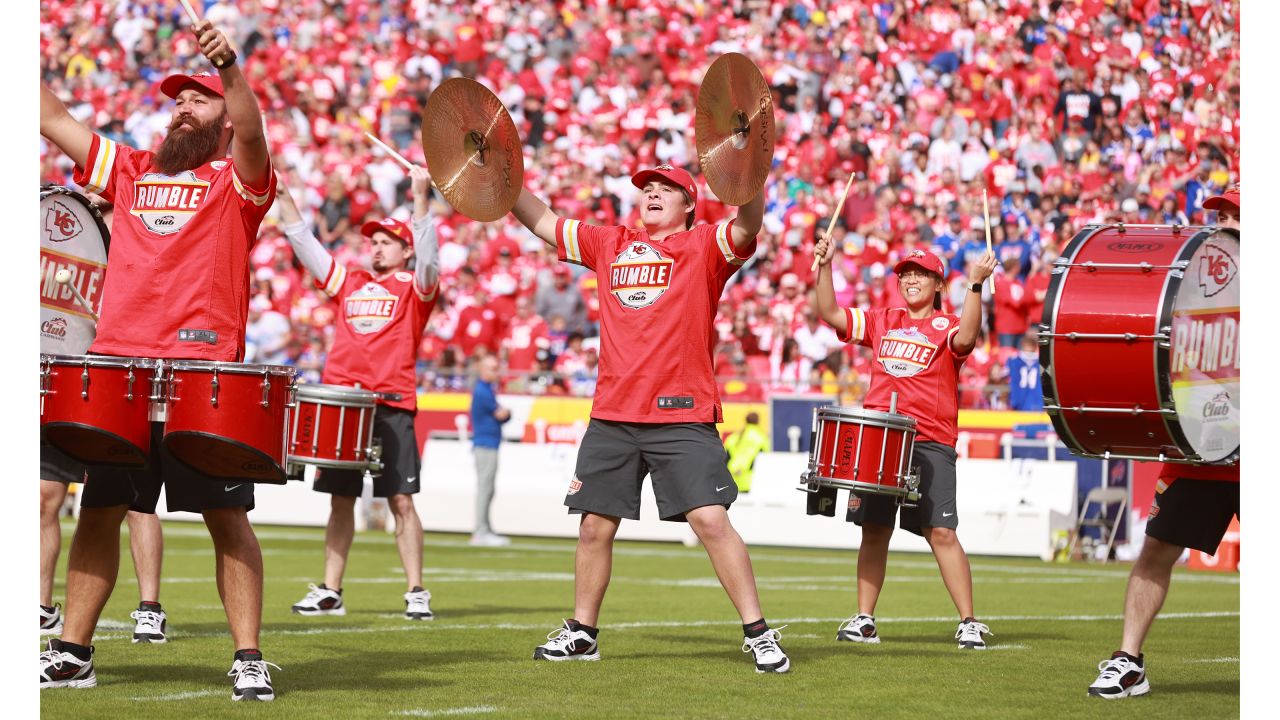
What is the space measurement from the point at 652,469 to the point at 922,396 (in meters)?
2.15

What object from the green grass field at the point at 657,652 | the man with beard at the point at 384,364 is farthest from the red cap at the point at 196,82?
the man with beard at the point at 384,364

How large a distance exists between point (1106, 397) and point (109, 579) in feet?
12.2

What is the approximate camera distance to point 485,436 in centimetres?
1744

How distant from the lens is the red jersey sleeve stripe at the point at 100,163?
20.4 feet

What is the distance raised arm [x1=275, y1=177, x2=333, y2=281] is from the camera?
900cm

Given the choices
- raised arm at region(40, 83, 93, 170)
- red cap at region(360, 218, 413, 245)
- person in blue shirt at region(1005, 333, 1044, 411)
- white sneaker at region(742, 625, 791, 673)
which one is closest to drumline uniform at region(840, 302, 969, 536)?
white sneaker at region(742, 625, 791, 673)

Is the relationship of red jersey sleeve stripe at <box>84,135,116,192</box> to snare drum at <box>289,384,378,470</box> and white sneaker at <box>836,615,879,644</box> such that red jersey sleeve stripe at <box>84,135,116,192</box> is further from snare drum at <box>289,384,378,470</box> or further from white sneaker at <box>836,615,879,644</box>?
white sneaker at <box>836,615,879,644</box>

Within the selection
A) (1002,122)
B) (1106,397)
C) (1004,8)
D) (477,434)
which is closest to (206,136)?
(1106,397)

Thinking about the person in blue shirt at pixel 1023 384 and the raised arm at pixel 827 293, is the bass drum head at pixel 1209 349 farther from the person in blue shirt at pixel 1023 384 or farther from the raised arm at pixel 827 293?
the person in blue shirt at pixel 1023 384

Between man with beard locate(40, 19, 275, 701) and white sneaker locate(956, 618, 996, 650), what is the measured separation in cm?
379

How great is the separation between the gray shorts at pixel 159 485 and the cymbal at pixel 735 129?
233cm

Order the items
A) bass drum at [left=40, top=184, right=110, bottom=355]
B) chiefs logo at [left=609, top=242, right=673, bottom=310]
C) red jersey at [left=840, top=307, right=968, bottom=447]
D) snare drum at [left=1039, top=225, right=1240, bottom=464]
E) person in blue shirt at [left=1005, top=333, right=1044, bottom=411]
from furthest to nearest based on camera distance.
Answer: person in blue shirt at [left=1005, top=333, right=1044, bottom=411]
red jersey at [left=840, top=307, right=968, bottom=447]
bass drum at [left=40, top=184, right=110, bottom=355]
chiefs logo at [left=609, top=242, right=673, bottom=310]
snare drum at [left=1039, top=225, right=1240, bottom=464]

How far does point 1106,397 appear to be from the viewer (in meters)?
6.15

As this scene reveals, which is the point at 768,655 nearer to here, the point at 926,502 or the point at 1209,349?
the point at 926,502
